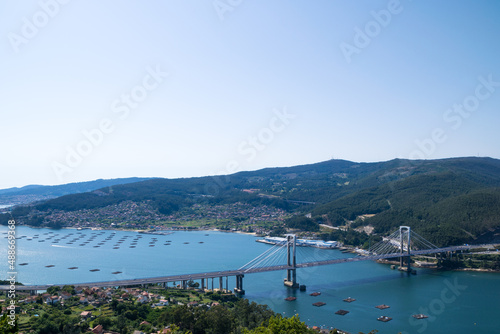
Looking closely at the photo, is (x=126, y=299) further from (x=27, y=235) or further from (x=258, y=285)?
(x=27, y=235)

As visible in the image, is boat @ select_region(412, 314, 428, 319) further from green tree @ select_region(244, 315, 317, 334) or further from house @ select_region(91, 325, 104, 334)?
house @ select_region(91, 325, 104, 334)

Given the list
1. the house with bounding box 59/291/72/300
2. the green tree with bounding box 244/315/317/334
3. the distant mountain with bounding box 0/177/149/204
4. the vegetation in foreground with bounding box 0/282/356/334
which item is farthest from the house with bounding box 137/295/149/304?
the distant mountain with bounding box 0/177/149/204

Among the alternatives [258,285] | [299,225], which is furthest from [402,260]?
[299,225]

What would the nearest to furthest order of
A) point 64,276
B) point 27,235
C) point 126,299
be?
point 126,299
point 64,276
point 27,235

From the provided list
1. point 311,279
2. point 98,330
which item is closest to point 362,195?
point 311,279

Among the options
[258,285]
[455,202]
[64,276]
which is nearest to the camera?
[258,285]

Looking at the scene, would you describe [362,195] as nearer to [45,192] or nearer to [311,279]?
[311,279]

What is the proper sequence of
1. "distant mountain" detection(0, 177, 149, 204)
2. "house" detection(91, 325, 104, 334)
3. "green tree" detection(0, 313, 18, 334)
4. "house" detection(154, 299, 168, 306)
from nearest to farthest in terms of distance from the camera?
1. "green tree" detection(0, 313, 18, 334)
2. "house" detection(91, 325, 104, 334)
3. "house" detection(154, 299, 168, 306)
4. "distant mountain" detection(0, 177, 149, 204)
